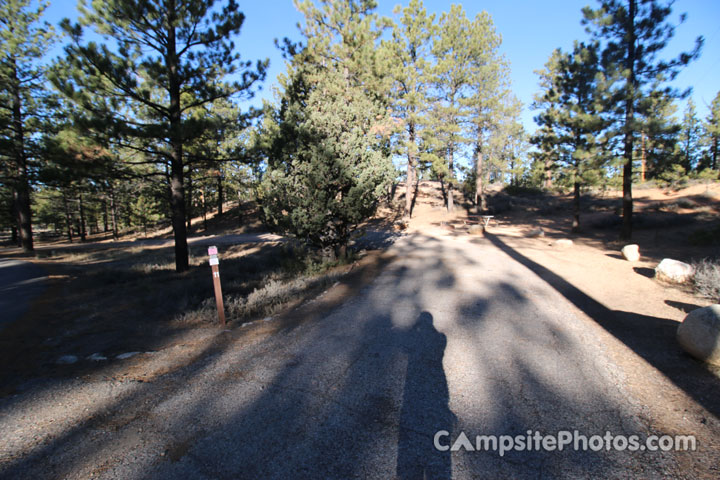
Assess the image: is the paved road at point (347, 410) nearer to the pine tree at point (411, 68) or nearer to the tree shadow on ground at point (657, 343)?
the tree shadow on ground at point (657, 343)

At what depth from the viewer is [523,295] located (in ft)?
20.1

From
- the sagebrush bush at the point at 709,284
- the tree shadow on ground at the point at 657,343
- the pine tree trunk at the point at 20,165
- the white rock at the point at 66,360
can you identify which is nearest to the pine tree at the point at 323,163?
the white rock at the point at 66,360

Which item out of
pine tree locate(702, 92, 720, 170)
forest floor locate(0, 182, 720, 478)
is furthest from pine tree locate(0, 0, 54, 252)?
pine tree locate(702, 92, 720, 170)

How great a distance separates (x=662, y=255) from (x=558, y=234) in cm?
654

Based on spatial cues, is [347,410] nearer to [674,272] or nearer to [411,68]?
[674,272]

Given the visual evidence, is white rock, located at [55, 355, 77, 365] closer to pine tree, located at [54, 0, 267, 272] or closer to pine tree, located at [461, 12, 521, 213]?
pine tree, located at [54, 0, 267, 272]

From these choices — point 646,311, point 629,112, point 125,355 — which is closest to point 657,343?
point 646,311

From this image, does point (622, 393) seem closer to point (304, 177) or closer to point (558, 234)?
point (304, 177)

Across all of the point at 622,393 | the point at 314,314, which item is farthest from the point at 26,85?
the point at 622,393

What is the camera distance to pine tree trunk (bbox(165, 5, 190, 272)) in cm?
905

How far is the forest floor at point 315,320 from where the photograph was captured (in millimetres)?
2707

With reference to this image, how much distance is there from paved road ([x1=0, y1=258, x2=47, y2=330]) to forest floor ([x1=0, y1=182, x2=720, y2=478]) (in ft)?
1.07

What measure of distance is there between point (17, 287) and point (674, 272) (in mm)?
17540

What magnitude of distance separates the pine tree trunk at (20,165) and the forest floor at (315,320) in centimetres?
361
